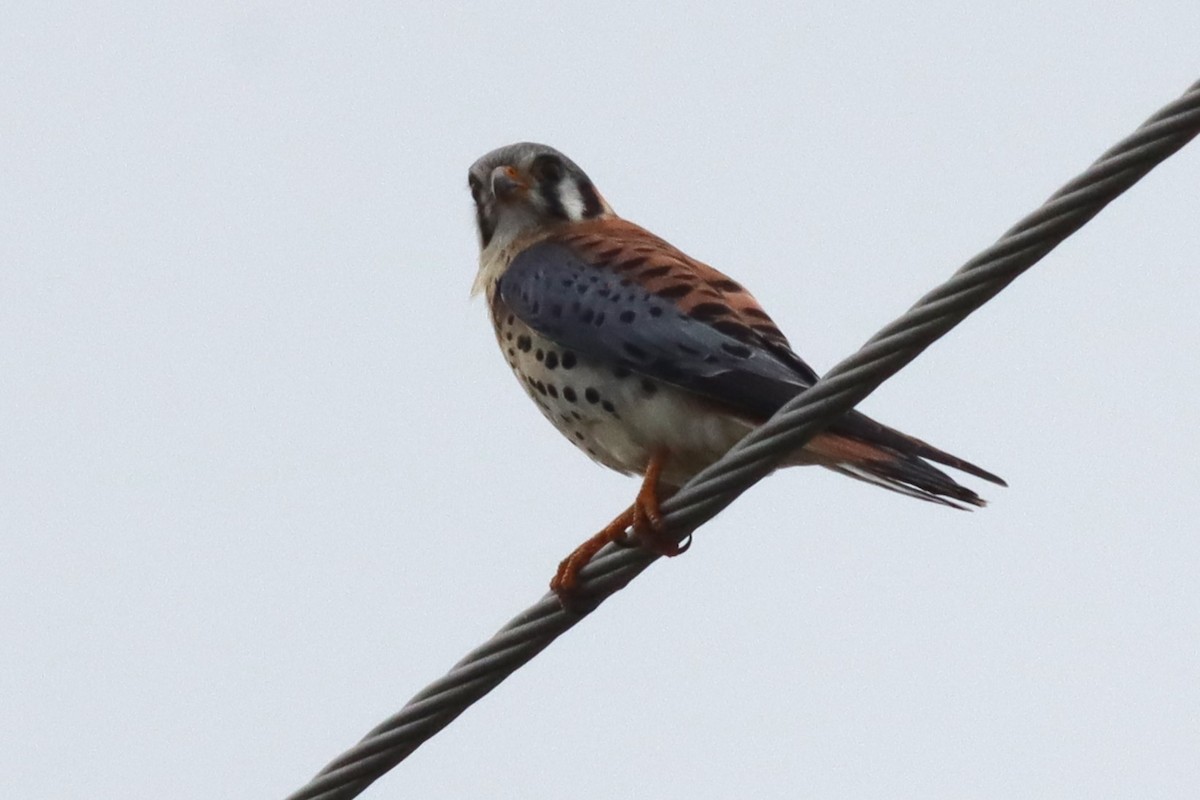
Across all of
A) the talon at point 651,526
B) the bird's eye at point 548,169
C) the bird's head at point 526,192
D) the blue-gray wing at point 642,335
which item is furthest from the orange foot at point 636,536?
the bird's eye at point 548,169

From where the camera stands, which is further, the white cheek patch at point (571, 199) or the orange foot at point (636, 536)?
the white cheek patch at point (571, 199)

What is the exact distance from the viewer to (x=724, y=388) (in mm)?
4410

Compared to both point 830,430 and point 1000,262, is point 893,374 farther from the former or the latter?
point 830,430

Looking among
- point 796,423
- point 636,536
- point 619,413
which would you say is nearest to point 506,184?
point 619,413

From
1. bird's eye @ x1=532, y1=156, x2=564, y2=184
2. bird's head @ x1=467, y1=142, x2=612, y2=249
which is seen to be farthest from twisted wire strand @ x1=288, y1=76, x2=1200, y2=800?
bird's eye @ x1=532, y1=156, x2=564, y2=184

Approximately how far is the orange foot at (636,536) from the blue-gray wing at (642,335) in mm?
252

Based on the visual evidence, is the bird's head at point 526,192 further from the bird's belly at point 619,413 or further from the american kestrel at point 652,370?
the bird's belly at point 619,413

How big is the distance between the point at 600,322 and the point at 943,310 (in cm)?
180

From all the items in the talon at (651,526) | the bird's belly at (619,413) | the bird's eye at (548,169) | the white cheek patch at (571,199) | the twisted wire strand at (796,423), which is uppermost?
the bird's eye at (548,169)

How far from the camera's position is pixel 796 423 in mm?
3303

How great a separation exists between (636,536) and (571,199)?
2.15m

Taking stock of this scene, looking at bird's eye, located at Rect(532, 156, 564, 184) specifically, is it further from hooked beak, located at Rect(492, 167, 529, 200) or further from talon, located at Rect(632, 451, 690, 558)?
talon, located at Rect(632, 451, 690, 558)

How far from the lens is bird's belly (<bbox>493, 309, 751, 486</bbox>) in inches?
176

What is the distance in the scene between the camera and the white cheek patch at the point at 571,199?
19.5 ft
